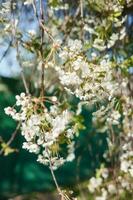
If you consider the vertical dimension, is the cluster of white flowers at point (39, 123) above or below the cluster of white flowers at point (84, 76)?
below

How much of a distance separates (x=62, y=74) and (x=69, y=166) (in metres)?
6.66

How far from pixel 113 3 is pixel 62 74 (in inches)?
34.2

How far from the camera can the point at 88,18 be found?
3410 millimetres

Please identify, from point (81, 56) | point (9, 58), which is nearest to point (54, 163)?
point (81, 56)

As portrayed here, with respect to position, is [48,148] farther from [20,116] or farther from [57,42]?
[57,42]

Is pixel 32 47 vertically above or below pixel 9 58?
below

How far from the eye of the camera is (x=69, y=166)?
852 centimetres

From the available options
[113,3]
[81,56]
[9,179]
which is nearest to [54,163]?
[81,56]

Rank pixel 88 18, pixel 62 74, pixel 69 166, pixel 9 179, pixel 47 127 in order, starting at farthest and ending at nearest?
1. pixel 69 166
2. pixel 9 179
3. pixel 88 18
4. pixel 62 74
5. pixel 47 127

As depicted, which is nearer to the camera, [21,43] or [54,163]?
[54,163]

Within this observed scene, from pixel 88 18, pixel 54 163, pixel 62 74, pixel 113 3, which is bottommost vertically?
pixel 54 163

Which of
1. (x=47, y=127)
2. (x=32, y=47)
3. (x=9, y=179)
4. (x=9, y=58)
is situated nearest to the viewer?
(x=47, y=127)

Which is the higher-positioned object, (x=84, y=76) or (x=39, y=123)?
(x=84, y=76)

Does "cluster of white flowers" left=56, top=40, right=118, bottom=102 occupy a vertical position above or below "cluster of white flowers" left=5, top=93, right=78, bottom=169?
above
